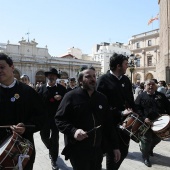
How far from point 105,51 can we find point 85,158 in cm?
7840

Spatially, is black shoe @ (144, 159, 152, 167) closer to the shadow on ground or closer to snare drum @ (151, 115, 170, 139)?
the shadow on ground

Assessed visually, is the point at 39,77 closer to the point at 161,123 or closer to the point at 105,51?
the point at 105,51

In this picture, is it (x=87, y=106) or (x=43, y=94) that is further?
(x=43, y=94)

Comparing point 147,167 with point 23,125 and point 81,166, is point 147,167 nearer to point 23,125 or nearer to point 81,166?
point 81,166

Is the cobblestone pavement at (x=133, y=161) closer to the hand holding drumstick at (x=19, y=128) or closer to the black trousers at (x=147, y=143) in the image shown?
the black trousers at (x=147, y=143)

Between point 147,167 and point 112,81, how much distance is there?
235 cm

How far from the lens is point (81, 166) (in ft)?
9.21

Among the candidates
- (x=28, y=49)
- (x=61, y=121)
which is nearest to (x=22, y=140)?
→ (x=61, y=121)

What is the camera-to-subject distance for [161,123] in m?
4.82

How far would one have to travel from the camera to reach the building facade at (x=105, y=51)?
3132 inches

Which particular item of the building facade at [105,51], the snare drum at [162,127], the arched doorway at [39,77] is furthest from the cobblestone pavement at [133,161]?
the building facade at [105,51]

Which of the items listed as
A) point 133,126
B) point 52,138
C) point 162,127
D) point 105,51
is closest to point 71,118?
point 133,126

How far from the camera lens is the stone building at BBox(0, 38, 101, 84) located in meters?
48.8

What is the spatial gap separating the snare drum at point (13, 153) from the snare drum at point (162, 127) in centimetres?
312
